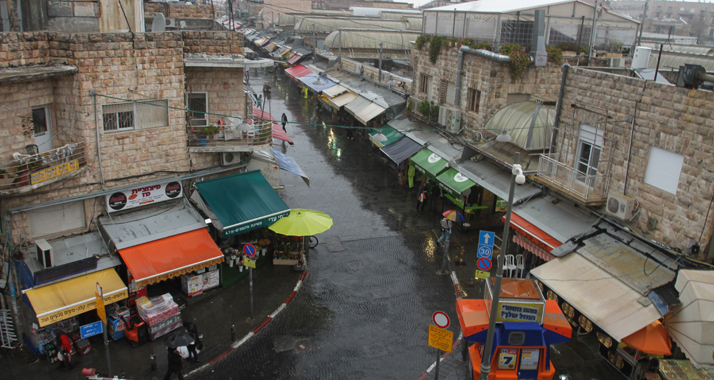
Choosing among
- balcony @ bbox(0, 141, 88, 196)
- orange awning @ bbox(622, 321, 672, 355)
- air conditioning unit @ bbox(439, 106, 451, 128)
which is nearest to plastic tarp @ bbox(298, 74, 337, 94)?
air conditioning unit @ bbox(439, 106, 451, 128)

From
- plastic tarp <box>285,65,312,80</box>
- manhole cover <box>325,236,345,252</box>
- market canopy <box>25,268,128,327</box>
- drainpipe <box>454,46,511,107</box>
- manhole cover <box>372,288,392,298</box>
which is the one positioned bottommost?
manhole cover <box>372,288,392,298</box>

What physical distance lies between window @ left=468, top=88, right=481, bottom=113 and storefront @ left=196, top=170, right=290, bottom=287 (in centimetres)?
1111

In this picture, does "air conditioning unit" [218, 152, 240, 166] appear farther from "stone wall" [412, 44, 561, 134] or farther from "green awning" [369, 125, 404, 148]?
"stone wall" [412, 44, 561, 134]

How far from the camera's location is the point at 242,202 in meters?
18.6

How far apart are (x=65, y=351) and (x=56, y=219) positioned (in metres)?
4.08

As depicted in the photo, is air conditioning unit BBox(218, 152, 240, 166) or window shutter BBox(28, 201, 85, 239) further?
air conditioning unit BBox(218, 152, 240, 166)

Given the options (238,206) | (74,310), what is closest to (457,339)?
(238,206)

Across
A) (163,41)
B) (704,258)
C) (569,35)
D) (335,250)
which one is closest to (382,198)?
(335,250)

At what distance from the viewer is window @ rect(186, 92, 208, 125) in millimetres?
18891

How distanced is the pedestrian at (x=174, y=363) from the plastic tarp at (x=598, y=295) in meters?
10.5

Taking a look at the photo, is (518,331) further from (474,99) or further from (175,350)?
(474,99)

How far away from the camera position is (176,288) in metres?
18.2

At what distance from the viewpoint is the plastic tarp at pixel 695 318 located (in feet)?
39.2

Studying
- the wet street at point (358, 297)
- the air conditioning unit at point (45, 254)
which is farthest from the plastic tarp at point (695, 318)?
the air conditioning unit at point (45, 254)
